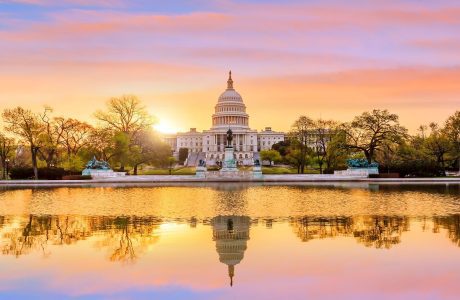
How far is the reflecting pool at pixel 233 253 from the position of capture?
11.2 meters

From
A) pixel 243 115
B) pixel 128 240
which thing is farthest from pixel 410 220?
pixel 243 115

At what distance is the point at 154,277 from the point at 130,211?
1256 centimetres

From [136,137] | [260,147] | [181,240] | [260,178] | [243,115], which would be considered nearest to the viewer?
[181,240]

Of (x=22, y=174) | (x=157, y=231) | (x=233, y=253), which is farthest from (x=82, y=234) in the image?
(x=22, y=174)

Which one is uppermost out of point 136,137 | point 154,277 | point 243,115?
point 243,115

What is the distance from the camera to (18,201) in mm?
30609

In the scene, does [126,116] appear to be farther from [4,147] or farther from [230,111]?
[230,111]

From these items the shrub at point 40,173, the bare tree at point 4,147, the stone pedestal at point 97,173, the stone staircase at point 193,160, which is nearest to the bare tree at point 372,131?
the stone pedestal at point 97,173

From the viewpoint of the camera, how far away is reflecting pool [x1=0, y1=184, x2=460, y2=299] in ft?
36.7

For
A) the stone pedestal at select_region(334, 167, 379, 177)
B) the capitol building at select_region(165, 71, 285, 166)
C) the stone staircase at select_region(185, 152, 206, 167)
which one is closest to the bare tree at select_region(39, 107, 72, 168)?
the stone pedestal at select_region(334, 167, 379, 177)

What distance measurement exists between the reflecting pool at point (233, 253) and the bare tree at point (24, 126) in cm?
3873

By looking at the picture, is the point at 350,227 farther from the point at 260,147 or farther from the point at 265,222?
the point at 260,147

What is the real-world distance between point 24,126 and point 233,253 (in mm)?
52380

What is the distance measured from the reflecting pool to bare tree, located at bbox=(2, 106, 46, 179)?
127 feet
